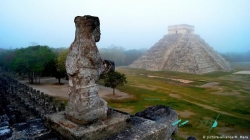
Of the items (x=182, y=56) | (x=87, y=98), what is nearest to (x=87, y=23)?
(x=87, y=98)

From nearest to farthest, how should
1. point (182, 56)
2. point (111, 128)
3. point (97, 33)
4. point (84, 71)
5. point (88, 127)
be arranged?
1. point (88, 127)
2. point (84, 71)
3. point (111, 128)
4. point (97, 33)
5. point (182, 56)

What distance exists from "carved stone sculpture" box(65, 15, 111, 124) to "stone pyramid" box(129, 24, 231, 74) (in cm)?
4859

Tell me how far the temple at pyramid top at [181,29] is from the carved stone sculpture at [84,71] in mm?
71857

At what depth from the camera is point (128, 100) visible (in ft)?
65.9

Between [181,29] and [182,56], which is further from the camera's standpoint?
[181,29]

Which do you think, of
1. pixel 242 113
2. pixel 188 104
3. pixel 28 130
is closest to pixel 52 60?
pixel 188 104

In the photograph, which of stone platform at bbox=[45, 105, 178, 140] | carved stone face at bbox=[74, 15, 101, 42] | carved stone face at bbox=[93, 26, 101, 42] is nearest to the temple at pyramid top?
stone platform at bbox=[45, 105, 178, 140]

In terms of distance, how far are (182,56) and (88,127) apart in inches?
2332

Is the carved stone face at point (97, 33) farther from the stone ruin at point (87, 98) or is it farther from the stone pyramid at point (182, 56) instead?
the stone pyramid at point (182, 56)

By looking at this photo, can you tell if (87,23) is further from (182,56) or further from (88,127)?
(182,56)

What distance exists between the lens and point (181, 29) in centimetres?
7188

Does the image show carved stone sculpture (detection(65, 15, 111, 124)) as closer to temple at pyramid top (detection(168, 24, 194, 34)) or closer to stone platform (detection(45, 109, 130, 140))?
stone platform (detection(45, 109, 130, 140))

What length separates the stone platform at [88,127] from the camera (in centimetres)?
322

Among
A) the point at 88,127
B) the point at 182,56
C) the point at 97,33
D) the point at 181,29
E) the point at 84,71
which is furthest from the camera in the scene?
the point at 181,29
